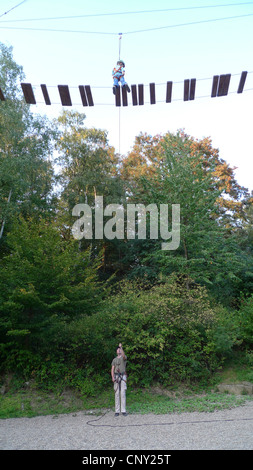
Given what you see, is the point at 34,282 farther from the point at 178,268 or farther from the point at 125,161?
the point at 125,161

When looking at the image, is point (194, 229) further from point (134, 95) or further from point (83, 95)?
point (83, 95)

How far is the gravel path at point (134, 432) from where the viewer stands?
18.5 ft

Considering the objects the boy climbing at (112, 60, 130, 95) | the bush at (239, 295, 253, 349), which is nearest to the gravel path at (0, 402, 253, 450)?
the bush at (239, 295, 253, 349)

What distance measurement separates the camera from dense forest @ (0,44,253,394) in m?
10.1

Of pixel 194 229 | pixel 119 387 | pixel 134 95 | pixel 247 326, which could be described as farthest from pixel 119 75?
pixel 194 229

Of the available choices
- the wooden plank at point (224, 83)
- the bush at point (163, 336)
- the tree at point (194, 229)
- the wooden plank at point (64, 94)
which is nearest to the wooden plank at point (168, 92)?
the wooden plank at point (224, 83)

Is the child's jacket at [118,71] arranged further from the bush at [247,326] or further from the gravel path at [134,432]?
the bush at [247,326]

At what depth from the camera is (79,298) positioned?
11.9 meters

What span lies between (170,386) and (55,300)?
4.32 metres

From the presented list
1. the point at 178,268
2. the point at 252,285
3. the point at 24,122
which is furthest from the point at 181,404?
the point at 24,122

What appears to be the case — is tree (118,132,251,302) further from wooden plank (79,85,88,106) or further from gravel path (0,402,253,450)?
wooden plank (79,85,88,106)

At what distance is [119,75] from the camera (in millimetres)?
7207

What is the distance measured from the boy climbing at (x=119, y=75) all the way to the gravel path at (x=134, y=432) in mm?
6552

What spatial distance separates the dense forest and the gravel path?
2020 mm
